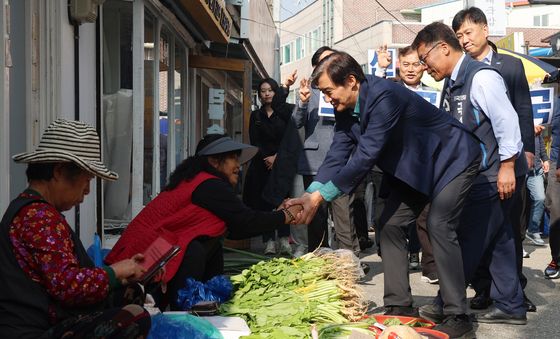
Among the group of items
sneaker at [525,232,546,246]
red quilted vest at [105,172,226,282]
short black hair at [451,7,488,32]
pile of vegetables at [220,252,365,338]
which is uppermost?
short black hair at [451,7,488,32]

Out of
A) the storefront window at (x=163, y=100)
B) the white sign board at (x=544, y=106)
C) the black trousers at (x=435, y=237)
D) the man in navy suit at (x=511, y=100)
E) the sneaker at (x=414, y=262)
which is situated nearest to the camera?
the black trousers at (x=435, y=237)

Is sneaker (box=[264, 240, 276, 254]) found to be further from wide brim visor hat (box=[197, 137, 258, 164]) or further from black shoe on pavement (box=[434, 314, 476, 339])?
black shoe on pavement (box=[434, 314, 476, 339])

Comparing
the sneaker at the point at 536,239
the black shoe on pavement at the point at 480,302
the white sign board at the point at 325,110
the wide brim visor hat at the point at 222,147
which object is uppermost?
the white sign board at the point at 325,110

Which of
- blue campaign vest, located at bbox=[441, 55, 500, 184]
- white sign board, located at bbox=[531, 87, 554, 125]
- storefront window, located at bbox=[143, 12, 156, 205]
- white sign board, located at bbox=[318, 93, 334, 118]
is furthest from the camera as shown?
white sign board, located at bbox=[531, 87, 554, 125]

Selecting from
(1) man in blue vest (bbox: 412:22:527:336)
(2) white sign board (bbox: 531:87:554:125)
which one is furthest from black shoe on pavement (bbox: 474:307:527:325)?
(2) white sign board (bbox: 531:87:554:125)

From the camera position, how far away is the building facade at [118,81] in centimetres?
555

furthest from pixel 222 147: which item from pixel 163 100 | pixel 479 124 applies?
pixel 163 100

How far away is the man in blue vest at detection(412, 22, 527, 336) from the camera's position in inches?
229

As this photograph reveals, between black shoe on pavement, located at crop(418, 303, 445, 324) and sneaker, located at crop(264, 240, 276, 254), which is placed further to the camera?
sneaker, located at crop(264, 240, 276, 254)

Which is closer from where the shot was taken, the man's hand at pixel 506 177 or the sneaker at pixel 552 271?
the man's hand at pixel 506 177

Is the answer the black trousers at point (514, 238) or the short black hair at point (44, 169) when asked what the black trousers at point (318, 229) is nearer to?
the black trousers at point (514, 238)

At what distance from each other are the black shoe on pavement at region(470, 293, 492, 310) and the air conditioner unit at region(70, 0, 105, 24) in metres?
3.77

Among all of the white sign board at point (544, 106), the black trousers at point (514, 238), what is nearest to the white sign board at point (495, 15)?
the white sign board at point (544, 106)

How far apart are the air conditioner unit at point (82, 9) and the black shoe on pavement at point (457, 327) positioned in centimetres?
338
